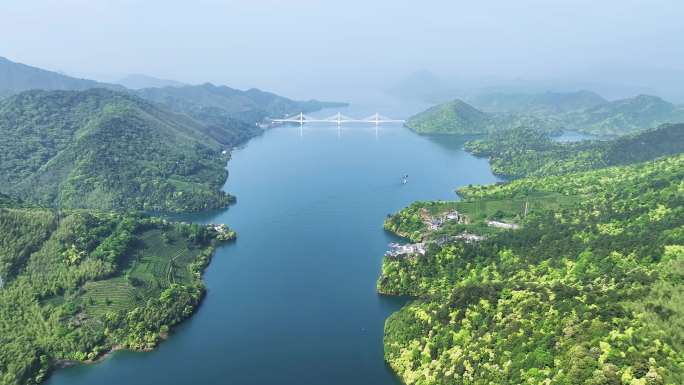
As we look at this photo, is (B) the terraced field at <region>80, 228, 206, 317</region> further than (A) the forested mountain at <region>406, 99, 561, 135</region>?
No

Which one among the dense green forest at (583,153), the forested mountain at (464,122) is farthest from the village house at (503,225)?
the forested mountain at (464,122)

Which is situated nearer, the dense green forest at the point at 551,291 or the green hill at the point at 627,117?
the dense green forest at the point at 551,291

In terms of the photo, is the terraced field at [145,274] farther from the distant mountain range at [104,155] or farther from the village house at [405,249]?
the village house at [405,249]

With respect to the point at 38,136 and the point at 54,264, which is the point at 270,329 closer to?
the point at 54,264

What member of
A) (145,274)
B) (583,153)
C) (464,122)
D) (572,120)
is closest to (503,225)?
(145,274)

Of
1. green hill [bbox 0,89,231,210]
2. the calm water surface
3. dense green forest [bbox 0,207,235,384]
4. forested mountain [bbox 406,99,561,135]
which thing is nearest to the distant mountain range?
green hill [bbox 0,89,231,210]

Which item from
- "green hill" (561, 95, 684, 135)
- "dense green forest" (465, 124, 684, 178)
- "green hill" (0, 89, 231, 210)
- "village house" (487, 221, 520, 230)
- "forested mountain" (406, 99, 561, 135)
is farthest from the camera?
"forested mountain" (406, 99, 561, 135)

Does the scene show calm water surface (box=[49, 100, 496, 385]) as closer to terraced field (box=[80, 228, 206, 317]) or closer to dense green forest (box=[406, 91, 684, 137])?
terraced field (box=[80, 228, 206, 317])

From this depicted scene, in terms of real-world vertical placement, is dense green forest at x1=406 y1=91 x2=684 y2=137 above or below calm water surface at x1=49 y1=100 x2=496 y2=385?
above
